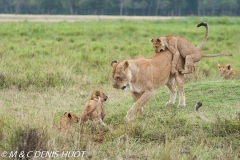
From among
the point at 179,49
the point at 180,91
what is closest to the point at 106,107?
the point at 180,91

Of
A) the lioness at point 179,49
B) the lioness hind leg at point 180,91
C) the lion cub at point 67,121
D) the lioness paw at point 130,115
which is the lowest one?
the lion cub at point 67,121

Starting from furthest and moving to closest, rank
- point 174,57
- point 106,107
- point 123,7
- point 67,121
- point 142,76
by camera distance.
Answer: point 123,7, point 106,107, point 174,57, point 142,76, point 67,121

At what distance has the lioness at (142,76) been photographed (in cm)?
748

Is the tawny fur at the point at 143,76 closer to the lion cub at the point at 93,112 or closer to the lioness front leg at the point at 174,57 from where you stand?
the lioness front leg at the point at 174,57

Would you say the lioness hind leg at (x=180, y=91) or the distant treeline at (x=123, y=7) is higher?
the distant treeline at (x=123, y=7)

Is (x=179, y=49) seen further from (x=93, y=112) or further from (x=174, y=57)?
(x=93, y=112)

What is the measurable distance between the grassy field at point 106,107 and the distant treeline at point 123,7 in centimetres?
5594

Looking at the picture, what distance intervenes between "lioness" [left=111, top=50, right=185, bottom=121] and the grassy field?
246 mm

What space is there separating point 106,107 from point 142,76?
149 centimetres

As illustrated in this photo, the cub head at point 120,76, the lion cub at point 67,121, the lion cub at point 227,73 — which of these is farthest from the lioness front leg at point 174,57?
the lion cub at point 227,73

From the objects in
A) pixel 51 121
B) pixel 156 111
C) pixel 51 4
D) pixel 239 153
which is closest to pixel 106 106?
pixel 156 111

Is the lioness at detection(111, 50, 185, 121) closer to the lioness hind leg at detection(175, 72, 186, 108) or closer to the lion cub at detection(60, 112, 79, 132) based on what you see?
the lioness hind leg at detection(175, 72, 186, 108)

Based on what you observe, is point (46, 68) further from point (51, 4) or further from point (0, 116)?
point (51, 4)

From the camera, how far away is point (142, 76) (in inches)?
306
